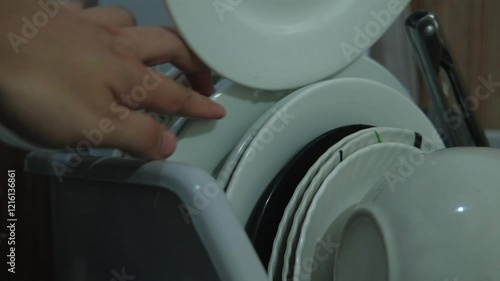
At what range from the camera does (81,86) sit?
0.44 m

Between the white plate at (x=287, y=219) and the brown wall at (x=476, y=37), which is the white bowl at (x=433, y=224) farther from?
the brown wall at (x=476, y=37)

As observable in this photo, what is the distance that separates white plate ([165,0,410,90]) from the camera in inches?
23.2

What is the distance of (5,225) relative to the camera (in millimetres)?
774

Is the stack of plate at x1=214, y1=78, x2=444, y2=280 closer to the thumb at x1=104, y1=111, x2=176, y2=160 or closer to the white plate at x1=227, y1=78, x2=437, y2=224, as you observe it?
the white plate at x1=227, y1=78, x2=437, y2=224

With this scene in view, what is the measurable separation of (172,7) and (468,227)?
0.31 metres

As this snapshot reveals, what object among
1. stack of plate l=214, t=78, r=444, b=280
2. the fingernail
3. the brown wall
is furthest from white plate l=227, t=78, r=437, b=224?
the brown wall

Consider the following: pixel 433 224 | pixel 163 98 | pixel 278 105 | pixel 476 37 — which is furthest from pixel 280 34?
pixel 476 37

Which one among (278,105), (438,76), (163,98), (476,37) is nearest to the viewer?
(163,98)

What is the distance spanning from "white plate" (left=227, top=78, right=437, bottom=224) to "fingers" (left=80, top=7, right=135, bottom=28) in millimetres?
174

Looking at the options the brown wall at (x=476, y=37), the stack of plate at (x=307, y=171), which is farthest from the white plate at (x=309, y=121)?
the brown wall at (x=476, y=37)

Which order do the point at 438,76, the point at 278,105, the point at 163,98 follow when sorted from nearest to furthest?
the point at 163,98 → the point at 278,105 → the point at 438,76

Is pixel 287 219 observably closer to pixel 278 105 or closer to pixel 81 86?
pixel 278 105

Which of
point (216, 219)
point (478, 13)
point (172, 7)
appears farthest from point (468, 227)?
point (478, 13)

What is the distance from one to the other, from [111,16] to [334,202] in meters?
0.29
